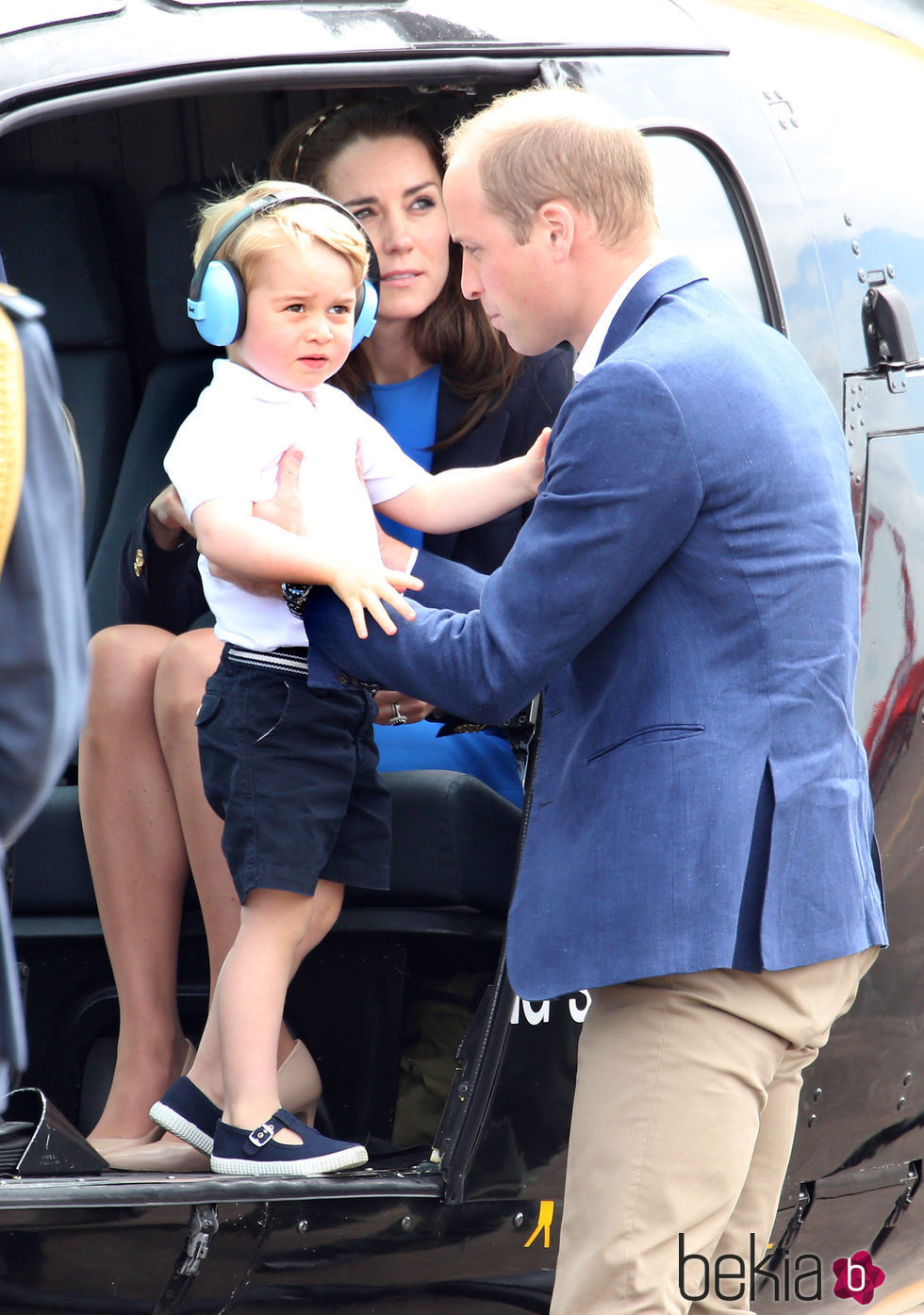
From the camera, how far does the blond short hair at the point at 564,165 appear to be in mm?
2021

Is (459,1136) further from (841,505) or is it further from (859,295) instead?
(859,295)

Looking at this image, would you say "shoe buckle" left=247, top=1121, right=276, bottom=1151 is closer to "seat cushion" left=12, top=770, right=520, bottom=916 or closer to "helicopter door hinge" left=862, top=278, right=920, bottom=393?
"seat cushion" left=12, top=770, right=520, bottom=916

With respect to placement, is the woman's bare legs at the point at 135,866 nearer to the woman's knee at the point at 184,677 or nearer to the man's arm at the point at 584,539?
the woman's knee at the point at 184,677

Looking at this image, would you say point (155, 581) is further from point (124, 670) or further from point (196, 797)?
point (196, 797)

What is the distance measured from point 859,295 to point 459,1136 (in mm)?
1513

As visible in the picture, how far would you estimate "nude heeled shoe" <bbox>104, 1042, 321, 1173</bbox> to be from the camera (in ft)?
7.91

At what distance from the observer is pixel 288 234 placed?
7.90ft

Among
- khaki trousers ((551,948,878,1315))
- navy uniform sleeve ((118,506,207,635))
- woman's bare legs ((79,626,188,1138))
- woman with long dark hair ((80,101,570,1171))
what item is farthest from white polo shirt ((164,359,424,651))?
khaki trousers ((551,948,878,1315))

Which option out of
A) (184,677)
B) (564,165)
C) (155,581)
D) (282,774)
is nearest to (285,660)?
(282,774)

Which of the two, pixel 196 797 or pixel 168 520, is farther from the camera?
pixel 168 520

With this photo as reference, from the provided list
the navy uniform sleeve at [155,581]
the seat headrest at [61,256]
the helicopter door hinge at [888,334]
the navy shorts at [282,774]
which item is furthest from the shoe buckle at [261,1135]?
the seat headrest at [61,256]

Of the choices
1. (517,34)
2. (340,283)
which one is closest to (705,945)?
(340,283)

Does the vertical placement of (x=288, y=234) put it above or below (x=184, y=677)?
above

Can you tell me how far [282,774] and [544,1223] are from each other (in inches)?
31.3
